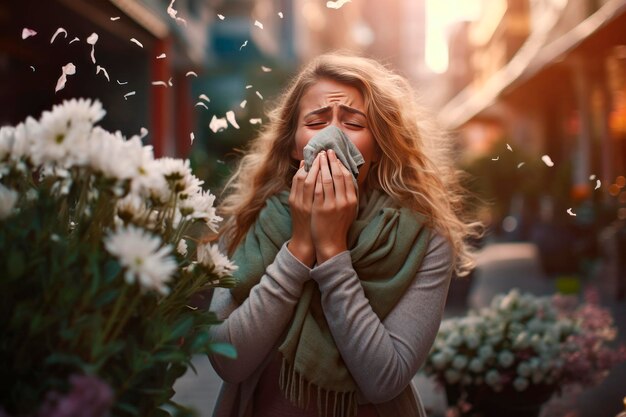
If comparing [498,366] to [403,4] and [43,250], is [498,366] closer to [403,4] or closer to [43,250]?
[43,250]

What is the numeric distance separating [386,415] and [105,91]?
1077cm

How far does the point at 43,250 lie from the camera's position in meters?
1.31

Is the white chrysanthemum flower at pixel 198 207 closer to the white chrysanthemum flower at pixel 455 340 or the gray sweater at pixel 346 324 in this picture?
the gray sweater at pixel 346 324

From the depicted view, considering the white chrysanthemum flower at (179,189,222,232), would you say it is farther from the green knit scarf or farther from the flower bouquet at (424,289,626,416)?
the flower bouquet at (424,289,626,416)

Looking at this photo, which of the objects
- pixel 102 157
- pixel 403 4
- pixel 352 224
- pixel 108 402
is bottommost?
pixel 108 402

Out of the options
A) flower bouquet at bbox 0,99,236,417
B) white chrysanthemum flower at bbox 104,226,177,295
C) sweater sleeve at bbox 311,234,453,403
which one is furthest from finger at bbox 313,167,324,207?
white chrysanthemum flower at bbox 104,226,177,295

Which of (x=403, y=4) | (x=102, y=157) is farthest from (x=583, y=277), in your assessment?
(x=403, y=4)

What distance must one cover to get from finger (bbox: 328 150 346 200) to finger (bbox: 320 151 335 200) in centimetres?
A: 1

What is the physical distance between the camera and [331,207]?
1.89 meters

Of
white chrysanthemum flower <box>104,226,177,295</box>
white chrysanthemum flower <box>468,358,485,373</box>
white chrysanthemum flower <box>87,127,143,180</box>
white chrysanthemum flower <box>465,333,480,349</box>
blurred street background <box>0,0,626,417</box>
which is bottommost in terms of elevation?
white chrysanthemum flower <box>104,226,177,295</box>

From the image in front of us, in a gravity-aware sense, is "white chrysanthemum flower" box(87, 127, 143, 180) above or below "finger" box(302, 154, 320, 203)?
below

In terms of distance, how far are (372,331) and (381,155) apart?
62 cm

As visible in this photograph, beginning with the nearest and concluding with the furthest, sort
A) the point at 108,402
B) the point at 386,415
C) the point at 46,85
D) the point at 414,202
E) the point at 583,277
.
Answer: the point at 108,402, the point at 386,415, the point at 414,202, the point at 583,277, the point at 46,85

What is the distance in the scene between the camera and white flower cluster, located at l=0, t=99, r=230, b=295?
1.26 m
